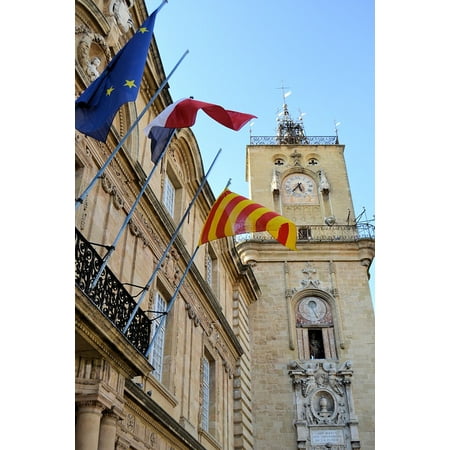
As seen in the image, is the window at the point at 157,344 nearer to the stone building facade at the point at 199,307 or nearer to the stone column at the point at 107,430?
the stone building facade at the point at 199,307

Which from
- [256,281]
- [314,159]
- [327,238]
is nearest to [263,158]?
[314,159]

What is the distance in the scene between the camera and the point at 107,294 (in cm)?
858

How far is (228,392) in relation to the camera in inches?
711

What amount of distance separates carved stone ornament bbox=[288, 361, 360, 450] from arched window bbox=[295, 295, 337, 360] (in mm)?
622

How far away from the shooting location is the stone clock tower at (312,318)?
66.5ft

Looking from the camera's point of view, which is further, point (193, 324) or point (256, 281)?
point (256, 281)

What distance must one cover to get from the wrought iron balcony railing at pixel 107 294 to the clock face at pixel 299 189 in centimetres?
1832

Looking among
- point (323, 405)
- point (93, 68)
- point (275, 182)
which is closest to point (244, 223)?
point (93, 68)

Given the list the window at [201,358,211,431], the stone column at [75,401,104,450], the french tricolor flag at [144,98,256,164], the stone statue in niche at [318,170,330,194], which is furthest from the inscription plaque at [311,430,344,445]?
the stone column at [75,401,104,450]

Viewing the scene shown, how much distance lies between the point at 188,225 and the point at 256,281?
276 inches

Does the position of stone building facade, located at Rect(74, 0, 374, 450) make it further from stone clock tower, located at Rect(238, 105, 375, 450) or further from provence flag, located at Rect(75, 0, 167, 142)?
provence flag, located at Rect(75, 0, 167, 142)

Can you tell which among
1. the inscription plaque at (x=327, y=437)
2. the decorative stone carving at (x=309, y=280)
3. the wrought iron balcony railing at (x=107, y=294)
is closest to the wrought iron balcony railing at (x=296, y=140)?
the decorative stone carving at (x=309, y=280)

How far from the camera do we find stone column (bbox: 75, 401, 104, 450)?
299 inches

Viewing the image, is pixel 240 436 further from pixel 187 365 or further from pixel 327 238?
pixel 327 238
